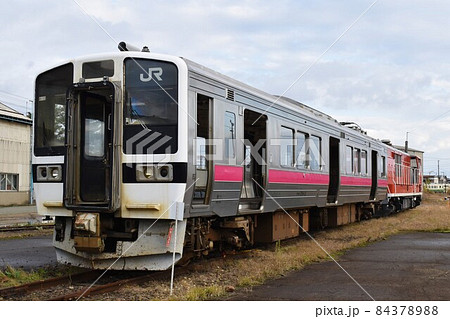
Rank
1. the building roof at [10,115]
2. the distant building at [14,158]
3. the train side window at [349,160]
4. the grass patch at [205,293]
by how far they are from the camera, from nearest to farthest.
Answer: the grass patch at [205,293]
the train side window at [349,160]
the building roof at [10,115]
the distant building at [14,158]

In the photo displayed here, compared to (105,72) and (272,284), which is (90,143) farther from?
(272,284)

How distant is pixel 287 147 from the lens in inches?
462

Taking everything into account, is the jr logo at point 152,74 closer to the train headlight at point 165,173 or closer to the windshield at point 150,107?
the windshield at point 150,107

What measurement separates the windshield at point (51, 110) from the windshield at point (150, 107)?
1.19m

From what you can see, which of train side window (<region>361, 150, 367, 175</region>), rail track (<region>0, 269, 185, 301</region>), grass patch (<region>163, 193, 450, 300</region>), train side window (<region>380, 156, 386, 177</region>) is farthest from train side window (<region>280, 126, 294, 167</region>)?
train side window (<region>380, 156, 386, 177</region>)

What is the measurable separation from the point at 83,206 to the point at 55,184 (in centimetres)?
84

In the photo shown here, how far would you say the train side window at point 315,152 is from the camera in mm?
13258

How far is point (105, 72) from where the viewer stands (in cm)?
829

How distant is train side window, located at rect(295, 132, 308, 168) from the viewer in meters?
12.3

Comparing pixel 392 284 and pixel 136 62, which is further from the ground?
pixel 136 62

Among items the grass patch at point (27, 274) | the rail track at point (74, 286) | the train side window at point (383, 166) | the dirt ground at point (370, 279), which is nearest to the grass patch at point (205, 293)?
the dirt ground at point (370, 279)

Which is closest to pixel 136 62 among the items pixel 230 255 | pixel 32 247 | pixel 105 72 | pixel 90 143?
pixel 105 72
